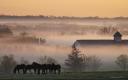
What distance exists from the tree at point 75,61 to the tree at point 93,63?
363 millimetres

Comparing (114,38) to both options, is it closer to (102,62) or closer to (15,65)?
(102,62)

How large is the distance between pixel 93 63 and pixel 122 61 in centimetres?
205

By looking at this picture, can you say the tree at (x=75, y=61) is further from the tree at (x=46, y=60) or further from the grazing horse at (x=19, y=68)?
the grazing horse at (x=19, y=68)

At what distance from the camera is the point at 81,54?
40125 mm

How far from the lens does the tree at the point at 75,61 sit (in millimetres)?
38953

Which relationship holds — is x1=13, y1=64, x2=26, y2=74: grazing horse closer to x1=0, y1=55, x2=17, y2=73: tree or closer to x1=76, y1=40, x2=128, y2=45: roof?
x1=0, y1=55, x2=17, y2=73: tree

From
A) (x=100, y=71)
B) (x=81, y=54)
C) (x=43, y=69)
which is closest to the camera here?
(x=43, y=69)

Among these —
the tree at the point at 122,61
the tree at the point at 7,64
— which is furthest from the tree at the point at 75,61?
the tree at the point at 7,64

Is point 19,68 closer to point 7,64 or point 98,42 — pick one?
point 7,64

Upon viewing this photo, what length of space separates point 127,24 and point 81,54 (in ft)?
12.4

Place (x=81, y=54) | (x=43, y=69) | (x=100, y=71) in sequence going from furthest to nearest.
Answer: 1. (x=81, y=54)
2. (x=100, y=71)
3. (x=43, y=69)

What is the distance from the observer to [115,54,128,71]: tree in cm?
3936

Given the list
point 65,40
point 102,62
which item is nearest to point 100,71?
point 102,62

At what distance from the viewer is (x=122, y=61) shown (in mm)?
39844
